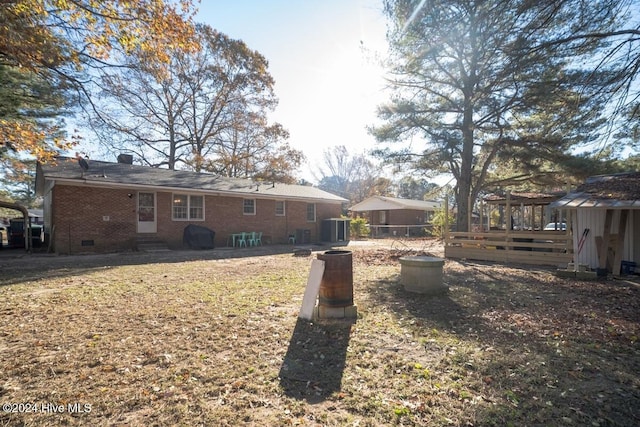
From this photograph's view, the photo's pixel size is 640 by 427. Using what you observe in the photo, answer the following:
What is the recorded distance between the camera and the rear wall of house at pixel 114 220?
473 inches

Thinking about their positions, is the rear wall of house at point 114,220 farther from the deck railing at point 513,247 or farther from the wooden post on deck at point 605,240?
the wooden post on deck at point 605,240

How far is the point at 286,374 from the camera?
10.8 ft

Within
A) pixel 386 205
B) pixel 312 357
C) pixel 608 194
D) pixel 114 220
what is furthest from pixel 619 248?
pixel 386 205

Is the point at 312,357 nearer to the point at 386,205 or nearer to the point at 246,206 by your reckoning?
the point at 246,206

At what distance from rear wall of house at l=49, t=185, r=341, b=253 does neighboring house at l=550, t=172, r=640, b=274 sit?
1365cm

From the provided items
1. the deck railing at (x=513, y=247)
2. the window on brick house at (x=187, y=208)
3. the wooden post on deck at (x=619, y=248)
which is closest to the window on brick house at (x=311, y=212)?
the window on brick house at (x=187, y=208)

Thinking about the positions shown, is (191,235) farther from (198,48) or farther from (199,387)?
(199,387)

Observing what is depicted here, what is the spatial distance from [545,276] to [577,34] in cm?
581

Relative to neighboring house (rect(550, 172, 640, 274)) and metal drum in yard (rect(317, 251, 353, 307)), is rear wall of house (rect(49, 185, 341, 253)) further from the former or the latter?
neighboring house (rect(550, 172, 640, 274))

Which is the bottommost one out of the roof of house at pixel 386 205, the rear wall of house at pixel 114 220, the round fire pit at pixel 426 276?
the round fire pit at pixel 426 276

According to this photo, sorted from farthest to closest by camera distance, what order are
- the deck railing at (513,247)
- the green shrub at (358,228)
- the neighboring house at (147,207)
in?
1. the green shrub at (358,228)
2. the neighboring house at (147,207)
3. the deck railing at (513,247)

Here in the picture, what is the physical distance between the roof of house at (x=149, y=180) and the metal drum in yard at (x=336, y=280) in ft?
31.5

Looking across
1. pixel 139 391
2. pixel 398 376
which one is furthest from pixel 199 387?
pixel 398 376

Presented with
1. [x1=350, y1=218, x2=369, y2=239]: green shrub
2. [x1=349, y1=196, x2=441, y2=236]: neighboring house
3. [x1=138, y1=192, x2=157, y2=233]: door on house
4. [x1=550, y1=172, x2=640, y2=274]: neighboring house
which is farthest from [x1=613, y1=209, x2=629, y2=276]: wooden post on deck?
[x1=349, y1=196, x2=441, y2=236]: neighboring house
